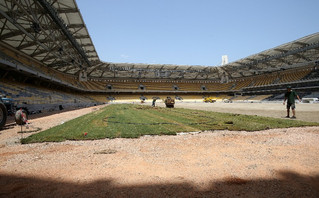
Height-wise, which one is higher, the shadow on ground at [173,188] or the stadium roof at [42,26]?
the stadium roof at [42,26]

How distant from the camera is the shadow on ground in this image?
2051mm

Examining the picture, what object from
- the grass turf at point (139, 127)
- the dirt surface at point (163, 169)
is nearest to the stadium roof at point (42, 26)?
the grass turf at point (139, 127)

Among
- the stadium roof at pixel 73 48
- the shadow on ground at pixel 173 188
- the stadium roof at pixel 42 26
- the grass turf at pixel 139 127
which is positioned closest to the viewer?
the shadow on ground at pixel 173 188

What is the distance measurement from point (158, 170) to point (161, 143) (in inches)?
67.9

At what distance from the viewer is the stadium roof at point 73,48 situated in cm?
1434

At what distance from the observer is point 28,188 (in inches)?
90.0

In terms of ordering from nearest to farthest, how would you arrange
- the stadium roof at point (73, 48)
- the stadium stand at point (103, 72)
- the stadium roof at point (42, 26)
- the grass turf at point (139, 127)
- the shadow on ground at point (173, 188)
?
the shadow on ground at point (173, 188) < the grass turf at point (139, 127) < the stadium roof at point (42, 26) < the stadium roof at point (73, 48) < the stadium stand at point (103, 72)

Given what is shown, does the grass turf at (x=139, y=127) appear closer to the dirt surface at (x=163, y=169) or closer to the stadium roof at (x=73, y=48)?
the dirt surface at (x=163, y=169)

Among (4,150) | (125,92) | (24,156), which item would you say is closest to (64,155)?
(24,156)

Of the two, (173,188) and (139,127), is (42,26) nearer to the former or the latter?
(139,127)

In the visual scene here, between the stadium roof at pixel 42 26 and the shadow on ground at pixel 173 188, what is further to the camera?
the stadium roof at pixel 42 26

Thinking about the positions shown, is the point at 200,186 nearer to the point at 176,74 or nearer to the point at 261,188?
the point at 261,188

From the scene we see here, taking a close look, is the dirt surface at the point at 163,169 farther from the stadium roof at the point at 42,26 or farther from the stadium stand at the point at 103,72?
the stadium stand at the point at 103,72

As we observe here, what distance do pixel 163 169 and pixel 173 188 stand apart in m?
0.61
